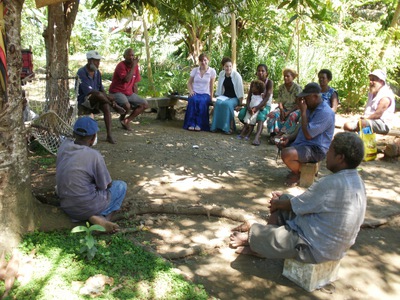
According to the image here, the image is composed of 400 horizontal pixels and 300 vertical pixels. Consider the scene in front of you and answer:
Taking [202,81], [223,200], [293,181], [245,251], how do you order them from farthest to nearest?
[202,81] < [293,181] < [223,200] < [245,251]

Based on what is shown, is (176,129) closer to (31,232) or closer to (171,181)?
(171,181)

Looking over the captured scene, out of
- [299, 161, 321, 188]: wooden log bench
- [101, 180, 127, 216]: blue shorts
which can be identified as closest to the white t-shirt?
[299, 161, 321, 188]: wooden log bench

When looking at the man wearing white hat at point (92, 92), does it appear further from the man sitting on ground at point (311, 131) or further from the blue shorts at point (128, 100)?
the man sitting on ground at point (311, 131)

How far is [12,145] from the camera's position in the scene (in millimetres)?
3145

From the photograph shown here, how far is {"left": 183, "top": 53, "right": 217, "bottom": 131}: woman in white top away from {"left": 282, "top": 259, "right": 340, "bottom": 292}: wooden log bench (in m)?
5.22

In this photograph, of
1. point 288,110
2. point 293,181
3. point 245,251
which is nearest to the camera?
point 245,251

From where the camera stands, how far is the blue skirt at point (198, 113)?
26.7ft

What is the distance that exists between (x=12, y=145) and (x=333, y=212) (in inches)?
98.8

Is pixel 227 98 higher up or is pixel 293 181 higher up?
pixel 227 98

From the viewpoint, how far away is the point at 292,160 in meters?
4.98

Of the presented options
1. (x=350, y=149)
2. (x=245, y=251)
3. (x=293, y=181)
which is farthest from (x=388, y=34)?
(x=245, y=251)

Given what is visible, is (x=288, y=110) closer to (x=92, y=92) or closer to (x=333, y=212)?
(x=92, y=92)

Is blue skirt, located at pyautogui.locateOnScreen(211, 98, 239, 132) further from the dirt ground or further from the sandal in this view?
the sandal

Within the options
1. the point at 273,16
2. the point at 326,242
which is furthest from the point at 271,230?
the point at 273,16
